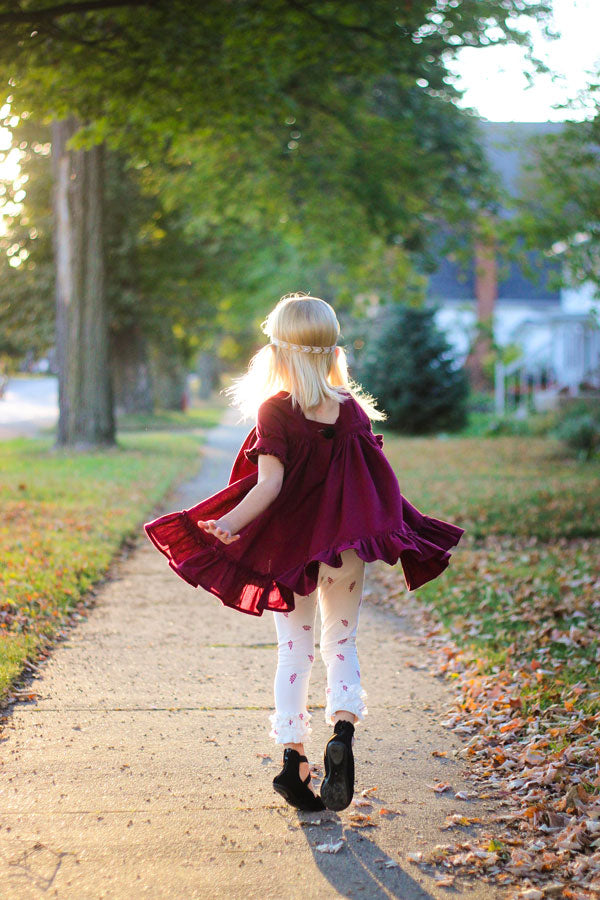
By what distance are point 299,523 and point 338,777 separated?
36.5 inches

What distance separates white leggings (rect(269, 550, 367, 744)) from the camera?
3.57 meters

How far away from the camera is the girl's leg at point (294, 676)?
3.56 meters

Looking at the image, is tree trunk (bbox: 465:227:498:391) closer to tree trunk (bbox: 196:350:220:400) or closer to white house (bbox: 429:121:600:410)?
white house (bbox: 429:121:600:410)

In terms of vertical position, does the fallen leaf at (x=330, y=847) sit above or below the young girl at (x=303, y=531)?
below

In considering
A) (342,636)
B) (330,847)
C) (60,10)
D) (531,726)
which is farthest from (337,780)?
(60,10)

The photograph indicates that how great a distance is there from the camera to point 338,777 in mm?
3316

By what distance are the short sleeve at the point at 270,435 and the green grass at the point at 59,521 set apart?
2024 millimetres

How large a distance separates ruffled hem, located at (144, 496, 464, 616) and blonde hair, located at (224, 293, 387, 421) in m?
0.51

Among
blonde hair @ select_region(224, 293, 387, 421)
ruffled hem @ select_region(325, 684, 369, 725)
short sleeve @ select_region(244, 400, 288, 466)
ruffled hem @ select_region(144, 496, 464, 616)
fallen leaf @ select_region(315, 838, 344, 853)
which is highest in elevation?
blonde hair @ select_region(224, 293, 387, 421)

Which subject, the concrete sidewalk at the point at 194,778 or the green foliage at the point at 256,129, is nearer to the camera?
the concrete sidewalk at the point at 194,778

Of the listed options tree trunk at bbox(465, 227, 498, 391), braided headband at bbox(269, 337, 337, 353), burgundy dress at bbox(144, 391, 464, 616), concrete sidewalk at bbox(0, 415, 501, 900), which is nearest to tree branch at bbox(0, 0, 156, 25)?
concrete sidewalk at bbox(0, 415, 501, 900)

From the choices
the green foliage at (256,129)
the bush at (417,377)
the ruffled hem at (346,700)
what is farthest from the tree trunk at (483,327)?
the ruffled hem at (346,700)

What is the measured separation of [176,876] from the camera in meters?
3.00

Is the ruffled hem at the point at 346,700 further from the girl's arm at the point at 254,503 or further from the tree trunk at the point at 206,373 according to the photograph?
the tree trunk at the point at 206,373
